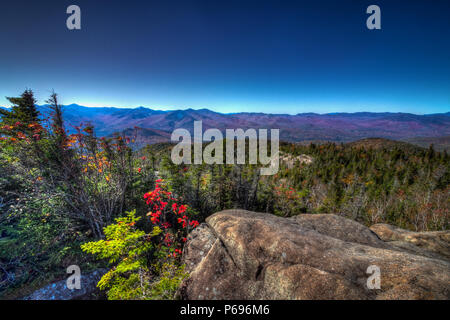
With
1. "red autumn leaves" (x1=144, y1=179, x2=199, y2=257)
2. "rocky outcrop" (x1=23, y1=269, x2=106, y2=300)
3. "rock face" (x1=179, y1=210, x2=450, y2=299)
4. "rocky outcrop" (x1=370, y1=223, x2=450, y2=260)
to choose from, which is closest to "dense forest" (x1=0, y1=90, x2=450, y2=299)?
"red autumn leaves" (x1=144, y1=179, x2=199, y2=257)

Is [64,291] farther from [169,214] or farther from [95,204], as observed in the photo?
[169,214]

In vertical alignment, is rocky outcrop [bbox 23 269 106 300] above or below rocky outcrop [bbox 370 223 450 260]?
below

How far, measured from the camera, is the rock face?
250cm

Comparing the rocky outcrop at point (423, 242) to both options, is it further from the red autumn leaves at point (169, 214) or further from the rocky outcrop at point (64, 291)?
the rocky outcrop at point (64, 291)

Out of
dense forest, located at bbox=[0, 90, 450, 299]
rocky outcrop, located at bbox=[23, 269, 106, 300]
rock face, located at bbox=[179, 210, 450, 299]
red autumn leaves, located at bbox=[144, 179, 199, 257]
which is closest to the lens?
rock face, located at bbox=[179, 210, 450, 299]

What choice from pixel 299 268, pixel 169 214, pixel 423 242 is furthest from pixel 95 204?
pixel 423 242

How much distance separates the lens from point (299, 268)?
2953mm

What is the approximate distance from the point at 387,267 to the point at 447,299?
62 cm

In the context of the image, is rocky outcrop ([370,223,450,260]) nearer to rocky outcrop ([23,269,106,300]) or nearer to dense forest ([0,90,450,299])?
dense forest ([0,90,450,299])

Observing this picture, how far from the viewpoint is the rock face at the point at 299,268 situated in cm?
250

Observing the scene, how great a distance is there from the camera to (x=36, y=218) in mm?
5914

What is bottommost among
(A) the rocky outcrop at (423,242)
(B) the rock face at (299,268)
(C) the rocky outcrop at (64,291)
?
(C) the rocky outcrop at (64,291)

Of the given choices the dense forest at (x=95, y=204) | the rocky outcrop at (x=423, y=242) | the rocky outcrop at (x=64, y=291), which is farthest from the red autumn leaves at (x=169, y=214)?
the rocky outcrop at (x=423, y=242)
